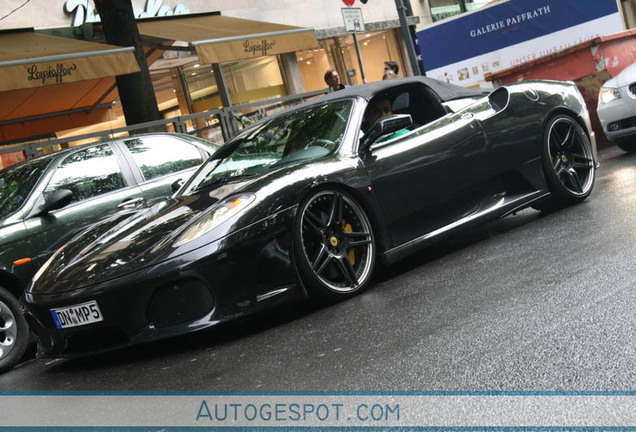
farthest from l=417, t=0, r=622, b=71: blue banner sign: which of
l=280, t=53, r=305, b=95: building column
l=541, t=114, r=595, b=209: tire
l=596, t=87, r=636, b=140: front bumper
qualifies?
l=541, t=114, r=595, b=209: tire

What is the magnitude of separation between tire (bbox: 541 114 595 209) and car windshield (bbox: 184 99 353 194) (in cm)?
187

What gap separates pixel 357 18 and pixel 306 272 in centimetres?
926

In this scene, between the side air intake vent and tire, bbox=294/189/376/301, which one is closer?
tire, bbox=294/189/376/301

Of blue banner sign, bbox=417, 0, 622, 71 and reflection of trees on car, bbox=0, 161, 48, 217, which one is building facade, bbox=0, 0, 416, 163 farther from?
reflection of trees on car, bbox=0, 161, 48, 217

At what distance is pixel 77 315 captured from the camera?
4762 millimetres

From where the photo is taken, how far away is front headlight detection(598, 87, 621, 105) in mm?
10438

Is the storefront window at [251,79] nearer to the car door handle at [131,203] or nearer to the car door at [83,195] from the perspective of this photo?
the car door at [83,195]

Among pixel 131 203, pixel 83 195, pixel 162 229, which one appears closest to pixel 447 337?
pixel 162 229

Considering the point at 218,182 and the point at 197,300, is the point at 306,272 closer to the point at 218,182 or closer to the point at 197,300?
the point at 197,300

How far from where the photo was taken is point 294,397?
3512 mm

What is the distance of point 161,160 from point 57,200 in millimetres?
1428

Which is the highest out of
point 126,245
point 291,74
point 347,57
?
point 347,57

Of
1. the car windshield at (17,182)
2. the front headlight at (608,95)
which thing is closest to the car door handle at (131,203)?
the car windshield at (17,182)

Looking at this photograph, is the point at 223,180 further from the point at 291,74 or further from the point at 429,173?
the point at 291,74
